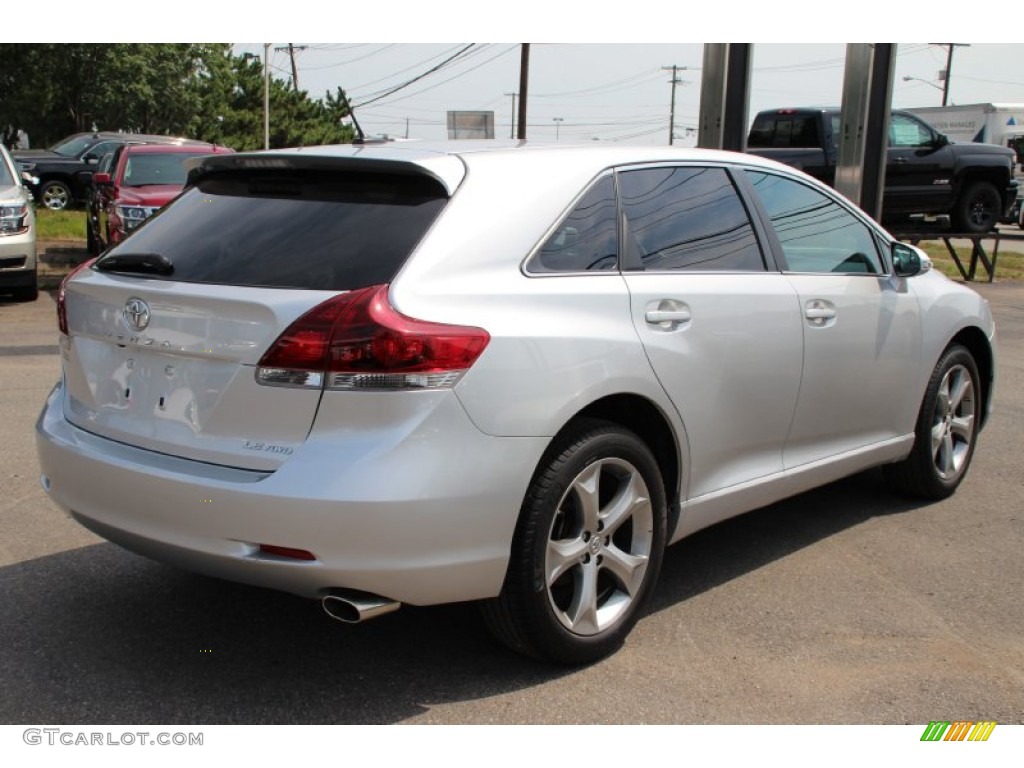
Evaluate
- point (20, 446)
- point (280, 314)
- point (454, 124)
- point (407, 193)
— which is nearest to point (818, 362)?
point (407, 193)

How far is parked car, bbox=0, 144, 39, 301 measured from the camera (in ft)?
38.9

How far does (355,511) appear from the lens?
2.95 metres

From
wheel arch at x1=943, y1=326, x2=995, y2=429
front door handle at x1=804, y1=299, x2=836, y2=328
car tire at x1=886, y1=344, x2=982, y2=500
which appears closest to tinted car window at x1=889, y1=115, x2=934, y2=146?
wheel arch at x1=943, y1=326, x2=995, y2=429

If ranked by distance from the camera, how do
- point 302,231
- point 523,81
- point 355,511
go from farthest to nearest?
point 523,81
point 302,231
point 355,511

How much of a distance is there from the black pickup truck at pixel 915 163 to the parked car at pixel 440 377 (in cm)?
1308

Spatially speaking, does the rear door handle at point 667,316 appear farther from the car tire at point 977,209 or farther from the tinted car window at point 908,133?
the car tire at point 977,209

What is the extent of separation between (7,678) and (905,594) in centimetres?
322

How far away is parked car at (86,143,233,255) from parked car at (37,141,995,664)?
35.4ft

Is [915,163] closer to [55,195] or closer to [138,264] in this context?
[138,264]

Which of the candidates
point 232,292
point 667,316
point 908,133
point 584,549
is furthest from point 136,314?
point 908,133

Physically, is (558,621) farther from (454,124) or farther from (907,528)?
(454,124)

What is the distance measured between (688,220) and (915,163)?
1497 cm

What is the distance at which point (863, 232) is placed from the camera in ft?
16.4

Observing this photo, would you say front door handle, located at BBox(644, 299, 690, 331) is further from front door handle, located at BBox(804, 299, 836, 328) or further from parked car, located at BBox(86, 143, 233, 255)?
parked car, located at BBox(86, 143, 233, 255)
